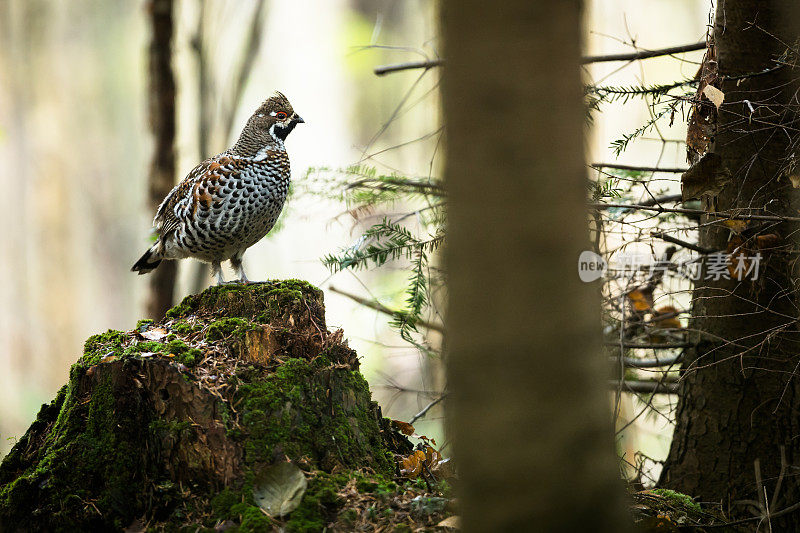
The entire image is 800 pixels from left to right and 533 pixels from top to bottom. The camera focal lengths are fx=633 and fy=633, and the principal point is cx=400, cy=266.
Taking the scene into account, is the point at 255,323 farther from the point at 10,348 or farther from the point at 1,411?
the point at 10,348

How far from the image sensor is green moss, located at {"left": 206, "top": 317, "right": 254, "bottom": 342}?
105 inches

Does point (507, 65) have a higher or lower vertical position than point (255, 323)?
higher

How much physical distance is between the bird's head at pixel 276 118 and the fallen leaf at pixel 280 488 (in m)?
2.24

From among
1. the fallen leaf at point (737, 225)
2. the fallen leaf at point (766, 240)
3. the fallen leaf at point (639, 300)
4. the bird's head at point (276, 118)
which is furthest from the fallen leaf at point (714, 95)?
the bird's head at point (276, 118)

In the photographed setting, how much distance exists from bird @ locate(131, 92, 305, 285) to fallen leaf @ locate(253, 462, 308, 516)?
5.22ft

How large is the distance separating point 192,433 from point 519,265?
151 centimetres

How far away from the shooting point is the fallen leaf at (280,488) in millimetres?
2135

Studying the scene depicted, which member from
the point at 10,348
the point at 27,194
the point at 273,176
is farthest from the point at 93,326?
the point at 273,176

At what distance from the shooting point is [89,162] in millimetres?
14219

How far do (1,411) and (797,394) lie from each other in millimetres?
12852

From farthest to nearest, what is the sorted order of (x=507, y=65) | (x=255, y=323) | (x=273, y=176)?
1. (x=273, y=176)
2. (x=255, y=323)
3. (x=507, y=65)

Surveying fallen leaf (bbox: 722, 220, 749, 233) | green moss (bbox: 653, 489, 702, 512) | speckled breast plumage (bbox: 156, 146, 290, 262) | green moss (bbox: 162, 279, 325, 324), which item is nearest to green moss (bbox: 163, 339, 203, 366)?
green moss (bbox: 162, 279, 325, 324)

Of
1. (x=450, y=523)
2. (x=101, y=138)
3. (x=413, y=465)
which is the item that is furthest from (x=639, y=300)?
(x=101, y=138)

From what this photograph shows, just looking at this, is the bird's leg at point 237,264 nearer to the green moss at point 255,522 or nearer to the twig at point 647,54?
the green moss at point 255,522
